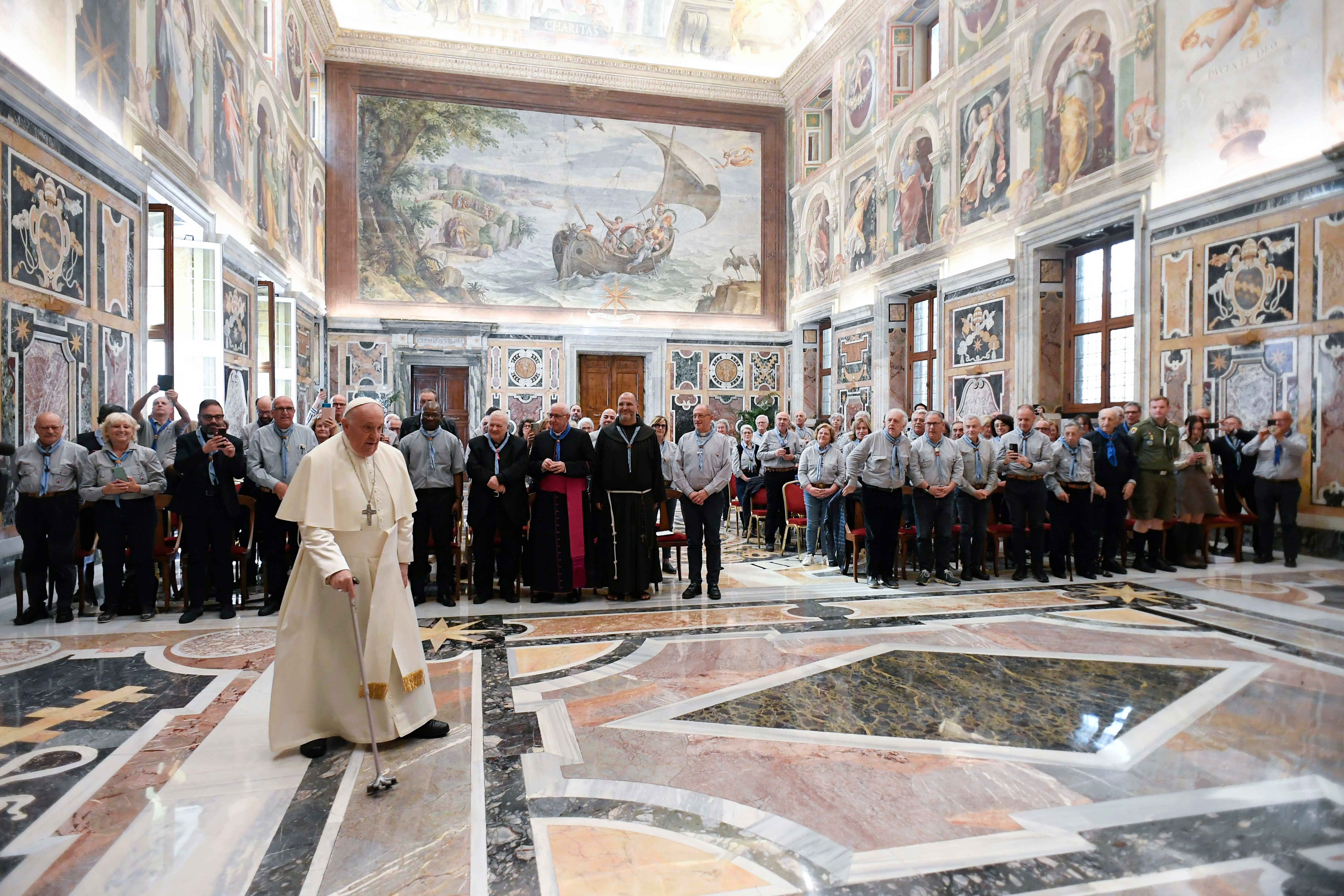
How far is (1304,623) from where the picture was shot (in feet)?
17.7

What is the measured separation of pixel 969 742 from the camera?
11.4 feet

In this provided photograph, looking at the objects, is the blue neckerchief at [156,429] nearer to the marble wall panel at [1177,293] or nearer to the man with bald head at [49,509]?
the man with bald head at [49,509]

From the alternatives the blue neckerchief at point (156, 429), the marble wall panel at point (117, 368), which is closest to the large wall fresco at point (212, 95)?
the marble wall panel at point (117, 368)

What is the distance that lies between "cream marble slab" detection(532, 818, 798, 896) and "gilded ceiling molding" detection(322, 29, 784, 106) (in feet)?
59.3

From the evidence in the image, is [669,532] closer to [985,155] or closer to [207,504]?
[207,504]

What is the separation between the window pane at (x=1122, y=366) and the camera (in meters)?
9.70

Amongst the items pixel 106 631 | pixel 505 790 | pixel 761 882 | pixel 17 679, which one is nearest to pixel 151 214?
pixel 106 631

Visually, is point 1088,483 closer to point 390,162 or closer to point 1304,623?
point 1304,623

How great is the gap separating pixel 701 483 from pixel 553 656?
8.54ft

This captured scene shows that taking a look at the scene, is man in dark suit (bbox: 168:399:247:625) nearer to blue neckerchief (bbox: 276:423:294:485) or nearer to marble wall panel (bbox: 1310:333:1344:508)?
blue neckerchief (bbox: 276:423:294:485)

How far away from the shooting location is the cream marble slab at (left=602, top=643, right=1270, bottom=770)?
3.31 metres

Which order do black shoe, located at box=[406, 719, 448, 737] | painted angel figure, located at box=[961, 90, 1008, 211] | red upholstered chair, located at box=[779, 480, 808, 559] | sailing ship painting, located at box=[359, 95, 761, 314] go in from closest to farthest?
black shoe, located at box=[406, 719, 448, 737] < red upholstered chair, located at box=[779, 480, 808, 559] < painted angel figure, located at box=[961, 90, 1008, 211] < sailing ship painting, located at box=[359, 95, 761, 314]

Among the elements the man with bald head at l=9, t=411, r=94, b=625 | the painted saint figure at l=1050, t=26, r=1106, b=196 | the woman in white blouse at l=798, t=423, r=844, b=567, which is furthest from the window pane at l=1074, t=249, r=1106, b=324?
the man with bald head at l=9, t=411, r=94, b=625

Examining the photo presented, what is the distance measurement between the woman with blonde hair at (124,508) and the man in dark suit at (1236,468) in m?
10.2
